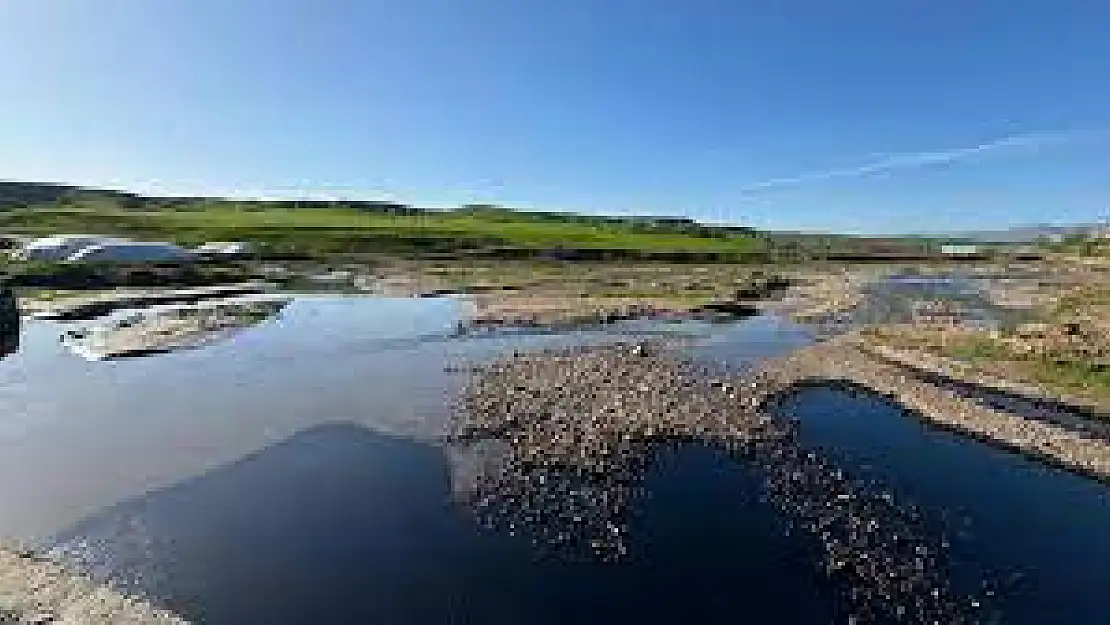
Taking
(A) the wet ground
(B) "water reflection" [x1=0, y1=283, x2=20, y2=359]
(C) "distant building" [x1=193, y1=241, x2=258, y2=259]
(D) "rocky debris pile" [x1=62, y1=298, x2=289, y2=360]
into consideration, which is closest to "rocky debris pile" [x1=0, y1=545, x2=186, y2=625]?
(A) the wet ground

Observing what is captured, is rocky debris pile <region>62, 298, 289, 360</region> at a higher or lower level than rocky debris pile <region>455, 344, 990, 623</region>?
higher

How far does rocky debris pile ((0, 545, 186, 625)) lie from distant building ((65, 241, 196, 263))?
69971mm

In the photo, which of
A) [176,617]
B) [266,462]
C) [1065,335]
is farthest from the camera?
[1065,335]

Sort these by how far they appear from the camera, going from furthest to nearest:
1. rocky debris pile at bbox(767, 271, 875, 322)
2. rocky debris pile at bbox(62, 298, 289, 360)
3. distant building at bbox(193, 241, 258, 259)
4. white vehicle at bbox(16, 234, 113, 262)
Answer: distant building at bbox(193, 241, 258, 259) < white vehicle at bbox(16, 234, 113, 262) < rocky debris pile at bbox(767, 271, 875, 322) < rocky debris pile at bbox(62, 298, 289, 360)

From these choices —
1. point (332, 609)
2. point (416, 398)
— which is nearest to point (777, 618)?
point (332, 609)

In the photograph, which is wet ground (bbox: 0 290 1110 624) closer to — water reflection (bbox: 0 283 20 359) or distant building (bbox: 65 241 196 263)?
water reflection (bbox: 0 283 20 359)

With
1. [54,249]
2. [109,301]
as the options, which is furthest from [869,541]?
[54,249]

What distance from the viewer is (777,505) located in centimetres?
2588

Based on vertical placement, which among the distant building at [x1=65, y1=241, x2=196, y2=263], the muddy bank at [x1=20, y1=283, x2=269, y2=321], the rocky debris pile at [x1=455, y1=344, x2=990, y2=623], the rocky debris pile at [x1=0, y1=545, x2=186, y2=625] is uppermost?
the distant building at [x1=65, y1=241, x2=196, y2=263]

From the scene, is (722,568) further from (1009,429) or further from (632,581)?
(1009,429)

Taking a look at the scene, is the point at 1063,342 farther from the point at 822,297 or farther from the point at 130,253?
the point at 130,253

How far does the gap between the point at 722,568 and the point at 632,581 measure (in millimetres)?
2394

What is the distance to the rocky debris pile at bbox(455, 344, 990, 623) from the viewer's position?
71.6ft

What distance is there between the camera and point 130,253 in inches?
3489
